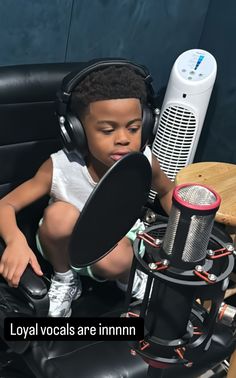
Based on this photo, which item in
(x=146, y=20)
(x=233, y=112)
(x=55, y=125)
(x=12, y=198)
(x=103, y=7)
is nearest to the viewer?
(x=12, y=198)

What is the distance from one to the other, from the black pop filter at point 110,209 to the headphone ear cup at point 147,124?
14.1 inches

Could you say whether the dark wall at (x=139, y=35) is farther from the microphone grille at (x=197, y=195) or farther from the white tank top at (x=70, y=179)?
the microphone grille at (x=197, y=195)

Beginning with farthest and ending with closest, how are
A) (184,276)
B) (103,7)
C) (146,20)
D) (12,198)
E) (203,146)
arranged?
(203,146) → (146,20) → (103,7) → (12,198) → (184,276)

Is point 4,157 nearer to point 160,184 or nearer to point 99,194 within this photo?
point 160,184

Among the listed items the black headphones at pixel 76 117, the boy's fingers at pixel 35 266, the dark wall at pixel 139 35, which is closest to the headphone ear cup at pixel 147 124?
the black headphones at pixel 76 117

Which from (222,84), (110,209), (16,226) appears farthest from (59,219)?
(222,84)

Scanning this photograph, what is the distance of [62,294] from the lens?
4.20 ft

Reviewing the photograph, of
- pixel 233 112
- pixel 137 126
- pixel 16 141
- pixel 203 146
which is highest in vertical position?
pixel 137 126

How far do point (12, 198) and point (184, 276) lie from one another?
0.68 meters

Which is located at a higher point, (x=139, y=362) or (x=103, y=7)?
(x=103, y=7)

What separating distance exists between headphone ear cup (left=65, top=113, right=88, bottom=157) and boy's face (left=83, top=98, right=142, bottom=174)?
31 millimetres

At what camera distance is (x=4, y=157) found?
1343 mm

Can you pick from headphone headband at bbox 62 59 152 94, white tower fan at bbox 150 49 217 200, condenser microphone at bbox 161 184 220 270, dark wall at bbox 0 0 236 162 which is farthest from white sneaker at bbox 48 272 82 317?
white tower fan at bbox 150 49 217 200

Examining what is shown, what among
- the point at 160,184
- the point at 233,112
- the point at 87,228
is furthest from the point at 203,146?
the point at 87,228
